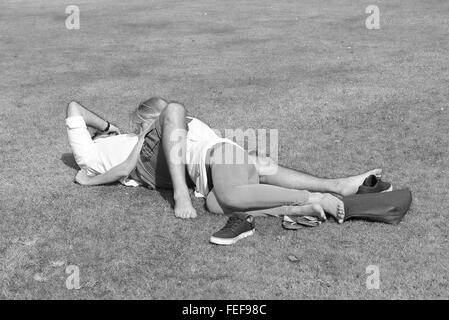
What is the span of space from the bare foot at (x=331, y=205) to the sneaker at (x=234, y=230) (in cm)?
58

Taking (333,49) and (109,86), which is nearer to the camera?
(109,86)

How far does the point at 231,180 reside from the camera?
543 cm

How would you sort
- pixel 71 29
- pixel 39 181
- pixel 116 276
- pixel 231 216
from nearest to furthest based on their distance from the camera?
pixel 116 276, pixel 231 216, pixel 39 181, pixel 71 29

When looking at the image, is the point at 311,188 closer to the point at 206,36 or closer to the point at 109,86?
the point at 109,86

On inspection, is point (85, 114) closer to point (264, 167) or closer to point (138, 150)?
point (138, 150)

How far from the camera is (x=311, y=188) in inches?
235

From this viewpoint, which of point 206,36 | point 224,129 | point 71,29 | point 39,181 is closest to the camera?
point 39,181

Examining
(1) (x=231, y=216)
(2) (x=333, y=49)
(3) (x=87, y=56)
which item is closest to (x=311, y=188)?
(1) (x=231, y=216)

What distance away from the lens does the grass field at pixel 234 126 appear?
4648 millimetres

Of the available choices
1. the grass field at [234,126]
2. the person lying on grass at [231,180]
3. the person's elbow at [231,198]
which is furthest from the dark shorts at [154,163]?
the person's elbow at [231,198]

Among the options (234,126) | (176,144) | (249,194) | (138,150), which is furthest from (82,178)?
(234,126)

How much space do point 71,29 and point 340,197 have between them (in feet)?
45.2

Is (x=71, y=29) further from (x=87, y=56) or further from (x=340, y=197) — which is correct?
(x=340, y=197)
